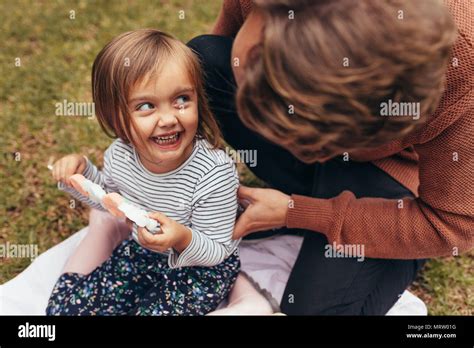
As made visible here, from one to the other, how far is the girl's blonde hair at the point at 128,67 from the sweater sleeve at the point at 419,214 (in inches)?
20.2

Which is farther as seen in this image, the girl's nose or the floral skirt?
the floral skirt

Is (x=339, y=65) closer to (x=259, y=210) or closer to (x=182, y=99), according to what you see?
(x=182, y=99)

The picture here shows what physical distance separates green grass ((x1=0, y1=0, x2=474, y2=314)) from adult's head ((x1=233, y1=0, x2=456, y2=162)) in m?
1.06

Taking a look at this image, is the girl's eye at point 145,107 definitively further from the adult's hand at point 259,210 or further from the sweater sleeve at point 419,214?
the sweater sleeve at point 419,214

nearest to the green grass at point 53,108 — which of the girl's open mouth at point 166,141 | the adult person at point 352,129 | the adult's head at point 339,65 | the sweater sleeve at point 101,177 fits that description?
the adult person at point 352,129

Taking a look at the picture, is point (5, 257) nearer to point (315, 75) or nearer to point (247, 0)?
point (247, 0)

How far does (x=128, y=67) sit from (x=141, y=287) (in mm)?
732

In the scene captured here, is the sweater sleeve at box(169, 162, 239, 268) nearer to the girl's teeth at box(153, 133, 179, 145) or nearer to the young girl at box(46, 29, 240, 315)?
the young girl at box(46, 29, 240, 315)

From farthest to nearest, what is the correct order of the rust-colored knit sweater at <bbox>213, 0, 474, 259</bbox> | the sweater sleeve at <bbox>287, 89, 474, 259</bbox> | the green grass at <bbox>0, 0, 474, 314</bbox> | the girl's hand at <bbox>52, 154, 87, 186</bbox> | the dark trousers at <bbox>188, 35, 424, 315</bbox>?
the green grass at <bbox>0, 0, 474, 314</bbox>
the dark trousers at <bbox>188, 35, 424, 315</bbox>
the girl's hand at <bbox>52, 154, 87, 186</bbox>
the sweater sleeve at <bbox>287, 89, 474, 259</bbox>
the rust-colored knit sweater at <bbox>213, 0, 474, 259</bbox>

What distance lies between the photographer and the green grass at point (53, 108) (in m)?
2.29

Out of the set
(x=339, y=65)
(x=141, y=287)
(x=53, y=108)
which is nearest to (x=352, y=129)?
(x=339, y=65)

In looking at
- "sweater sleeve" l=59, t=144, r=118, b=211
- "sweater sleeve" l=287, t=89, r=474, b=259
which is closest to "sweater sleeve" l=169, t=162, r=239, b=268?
"sweater sleeve" l=287, t=89, r=474, b=259

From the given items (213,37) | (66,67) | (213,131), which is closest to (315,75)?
(213,131)

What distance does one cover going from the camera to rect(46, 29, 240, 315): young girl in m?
1.57
